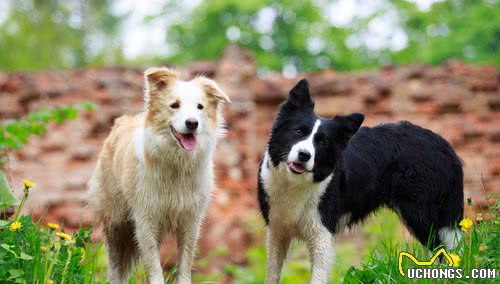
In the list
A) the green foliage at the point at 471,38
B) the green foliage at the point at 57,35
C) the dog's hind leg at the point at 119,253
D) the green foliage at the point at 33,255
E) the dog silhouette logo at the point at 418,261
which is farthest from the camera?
the green foliage at the point at 57,35

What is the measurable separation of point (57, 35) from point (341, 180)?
2295cm

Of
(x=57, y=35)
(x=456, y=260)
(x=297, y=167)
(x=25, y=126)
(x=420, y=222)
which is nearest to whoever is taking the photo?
(x=456, y=260)

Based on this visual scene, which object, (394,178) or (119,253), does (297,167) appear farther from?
(119,253)

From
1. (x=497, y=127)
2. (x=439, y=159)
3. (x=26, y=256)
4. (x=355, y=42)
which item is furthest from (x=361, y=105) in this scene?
(x=355, y=42)

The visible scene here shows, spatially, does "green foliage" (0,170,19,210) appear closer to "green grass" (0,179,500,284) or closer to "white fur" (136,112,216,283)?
"green grass" (0,179,500,284)

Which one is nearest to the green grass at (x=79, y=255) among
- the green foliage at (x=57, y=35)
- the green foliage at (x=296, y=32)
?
the green foliage at (x=296, y=32)

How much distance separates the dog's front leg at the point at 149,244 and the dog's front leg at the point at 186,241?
0.18m

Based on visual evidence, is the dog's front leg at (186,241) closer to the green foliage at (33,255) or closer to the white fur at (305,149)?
the green foliage at (33,255)

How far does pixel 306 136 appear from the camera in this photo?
469 cm

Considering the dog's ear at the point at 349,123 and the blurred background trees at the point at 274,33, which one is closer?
the dog's ear at the point at 349,123

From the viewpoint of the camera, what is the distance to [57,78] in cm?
1262

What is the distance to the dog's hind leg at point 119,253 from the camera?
17.7 feet

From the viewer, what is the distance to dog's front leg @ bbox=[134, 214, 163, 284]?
4.73 m

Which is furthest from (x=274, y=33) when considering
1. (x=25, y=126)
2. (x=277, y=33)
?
(x=25, y=126)
